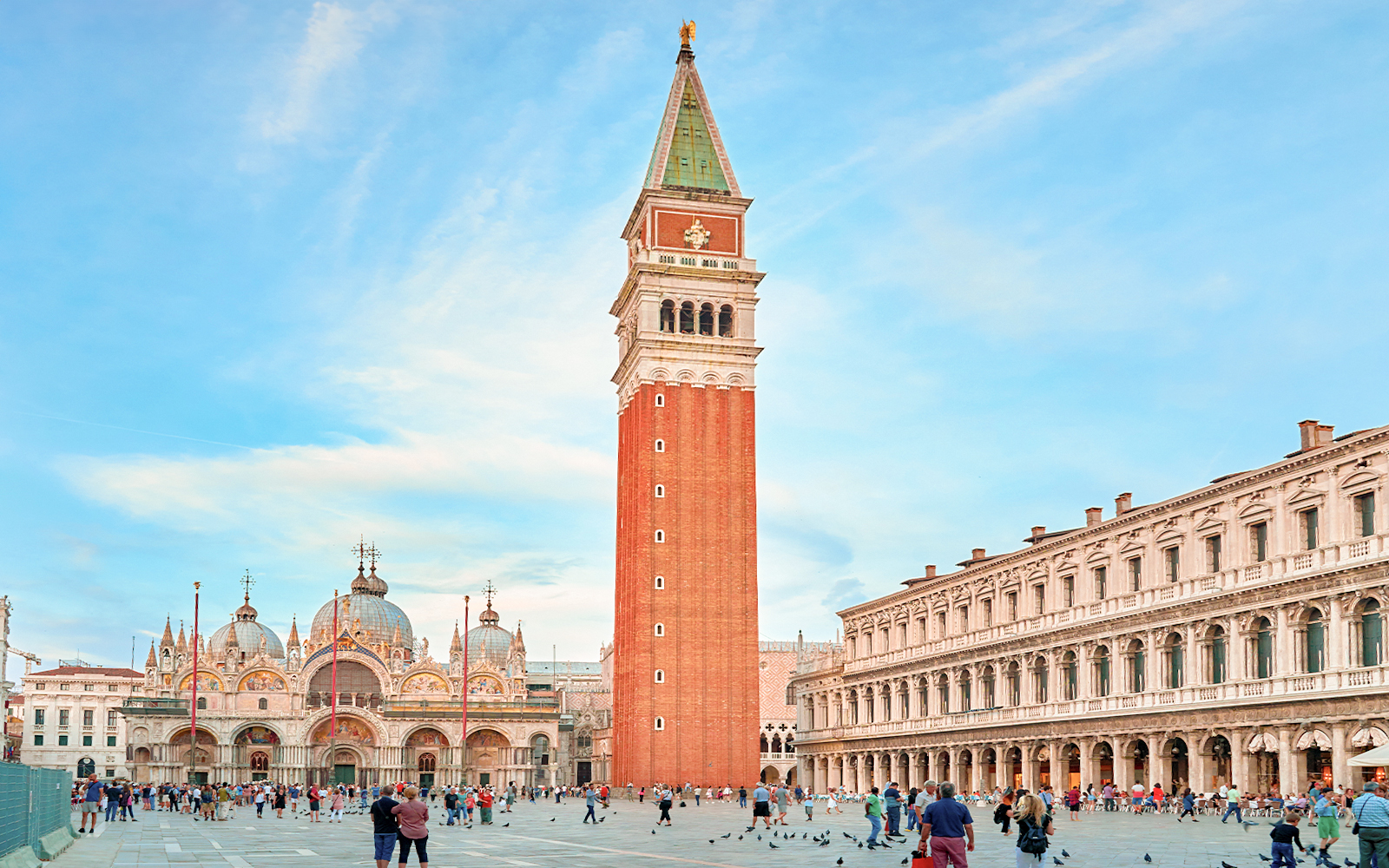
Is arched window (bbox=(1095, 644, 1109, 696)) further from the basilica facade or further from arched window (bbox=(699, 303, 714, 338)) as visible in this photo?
the basilica facade

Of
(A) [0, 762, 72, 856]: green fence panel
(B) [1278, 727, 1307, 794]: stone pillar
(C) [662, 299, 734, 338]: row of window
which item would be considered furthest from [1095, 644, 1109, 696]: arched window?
(A) [0, 762, 72, 856]: green fence panel

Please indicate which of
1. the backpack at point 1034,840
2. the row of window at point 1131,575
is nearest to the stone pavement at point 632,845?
the backpack at point 1034,840

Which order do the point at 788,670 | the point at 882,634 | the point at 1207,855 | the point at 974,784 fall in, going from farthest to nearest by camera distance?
the point at 788,670
the point at 882,634
the point at 974,784
the point at 1207,855

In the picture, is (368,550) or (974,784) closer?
(974,784)

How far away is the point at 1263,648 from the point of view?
47.9m

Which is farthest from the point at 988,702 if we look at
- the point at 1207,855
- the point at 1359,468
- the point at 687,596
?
the point at 1207,855

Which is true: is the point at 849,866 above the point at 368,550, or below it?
below

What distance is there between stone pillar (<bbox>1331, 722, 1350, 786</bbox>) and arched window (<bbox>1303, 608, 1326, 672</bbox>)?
6.91 ft

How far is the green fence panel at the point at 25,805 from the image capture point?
20.8 metres

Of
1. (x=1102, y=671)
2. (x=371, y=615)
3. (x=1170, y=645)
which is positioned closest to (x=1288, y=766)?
(x=1170, y=645)

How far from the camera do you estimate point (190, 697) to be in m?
95.4

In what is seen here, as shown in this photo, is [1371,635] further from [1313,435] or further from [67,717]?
[67,717]

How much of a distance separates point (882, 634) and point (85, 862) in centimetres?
5684

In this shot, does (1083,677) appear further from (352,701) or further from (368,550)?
(368,550)
